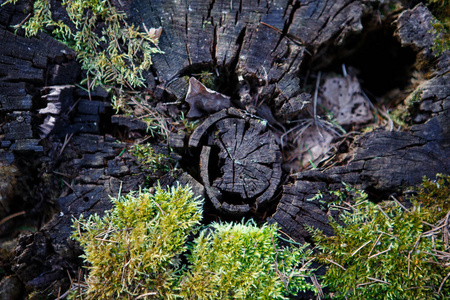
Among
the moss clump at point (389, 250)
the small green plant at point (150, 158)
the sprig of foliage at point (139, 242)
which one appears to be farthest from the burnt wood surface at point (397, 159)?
the small green plant at point (150, 158)

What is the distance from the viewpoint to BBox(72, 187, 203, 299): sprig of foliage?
2.15 meters

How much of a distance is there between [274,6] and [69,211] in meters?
2.72

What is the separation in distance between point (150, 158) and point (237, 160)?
2.59ft

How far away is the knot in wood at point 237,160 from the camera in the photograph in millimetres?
2443

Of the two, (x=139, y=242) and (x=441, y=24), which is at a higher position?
(x=441, y=24)

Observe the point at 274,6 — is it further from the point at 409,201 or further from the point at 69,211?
the point at 69,211

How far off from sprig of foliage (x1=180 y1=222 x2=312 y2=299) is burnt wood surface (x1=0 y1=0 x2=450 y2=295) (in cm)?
22

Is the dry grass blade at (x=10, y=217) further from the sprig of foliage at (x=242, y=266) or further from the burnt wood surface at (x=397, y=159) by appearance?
the burnt wood surface at (x=397, y=159)

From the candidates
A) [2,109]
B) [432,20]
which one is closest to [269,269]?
[2,109]

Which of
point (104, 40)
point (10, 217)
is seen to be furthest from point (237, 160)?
point (10, 217)

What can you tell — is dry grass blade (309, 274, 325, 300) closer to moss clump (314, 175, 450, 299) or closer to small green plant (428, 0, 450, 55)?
moss clump (314, 175, 450, 299)

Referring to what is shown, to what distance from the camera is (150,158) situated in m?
2.50

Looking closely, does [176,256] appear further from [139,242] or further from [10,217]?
[10,217]

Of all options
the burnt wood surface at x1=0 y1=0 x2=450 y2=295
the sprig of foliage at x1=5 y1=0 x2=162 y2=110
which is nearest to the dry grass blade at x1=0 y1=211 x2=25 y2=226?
the burnt wood surface at x1=0 y1=0 x2=450 y2=295
